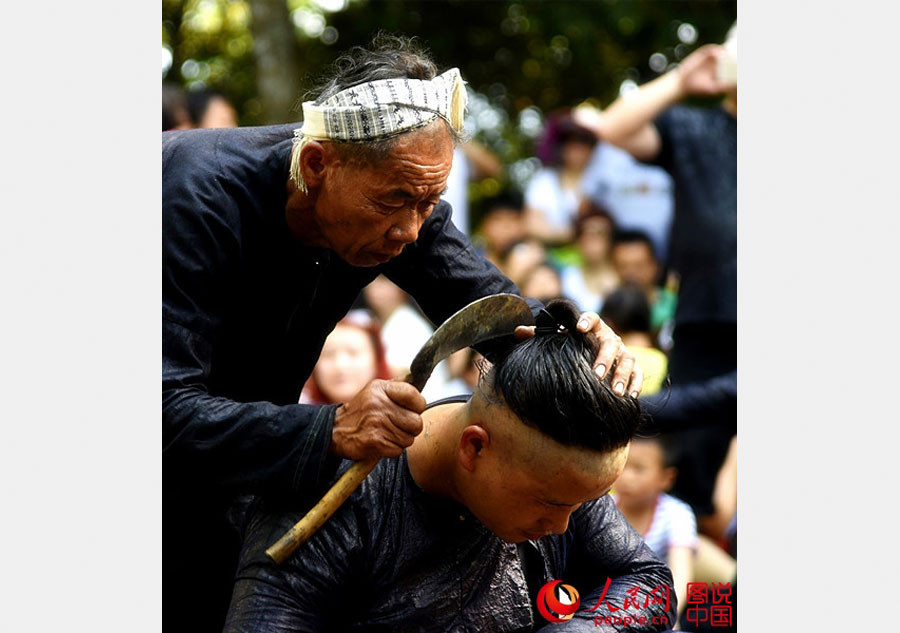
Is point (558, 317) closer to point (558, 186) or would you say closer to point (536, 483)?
point (536, 483)

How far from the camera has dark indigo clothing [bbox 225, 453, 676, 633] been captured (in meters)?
2.74

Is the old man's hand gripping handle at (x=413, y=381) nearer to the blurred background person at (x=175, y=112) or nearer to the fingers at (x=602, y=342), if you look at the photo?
the fingers at (x=602, y=342)

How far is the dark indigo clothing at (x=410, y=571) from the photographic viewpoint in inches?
108

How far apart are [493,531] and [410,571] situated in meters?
0.22

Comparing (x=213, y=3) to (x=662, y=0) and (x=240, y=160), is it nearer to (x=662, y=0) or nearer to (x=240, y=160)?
(x=662, y=0)

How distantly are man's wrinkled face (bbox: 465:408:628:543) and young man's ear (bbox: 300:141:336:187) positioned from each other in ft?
2.35

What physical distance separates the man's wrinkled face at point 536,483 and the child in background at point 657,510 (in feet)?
5.32

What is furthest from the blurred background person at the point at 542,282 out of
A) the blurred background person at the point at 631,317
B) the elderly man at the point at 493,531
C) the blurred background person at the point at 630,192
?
the elderly man at the point at 493,531

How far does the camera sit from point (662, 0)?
1010cm

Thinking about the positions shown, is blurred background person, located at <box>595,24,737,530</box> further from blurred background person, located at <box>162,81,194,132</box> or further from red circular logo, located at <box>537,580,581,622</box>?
red circular logo, located at <box>537,580,581,622</box>

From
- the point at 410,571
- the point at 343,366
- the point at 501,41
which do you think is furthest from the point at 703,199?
the point at 501,41

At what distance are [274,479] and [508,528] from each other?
22.1 inches

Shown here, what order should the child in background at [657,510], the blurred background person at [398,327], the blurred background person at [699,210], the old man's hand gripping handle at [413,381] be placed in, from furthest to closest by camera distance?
the blurred background person at [398,327] → the blurred background person at [699,210] → the child in background at [657,510] → the old man's hand gripping handle at [413,381]

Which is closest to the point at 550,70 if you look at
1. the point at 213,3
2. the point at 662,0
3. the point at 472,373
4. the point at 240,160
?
the point at 662,0
